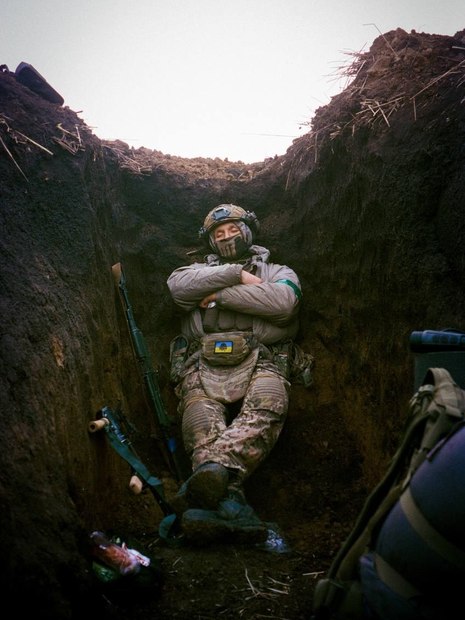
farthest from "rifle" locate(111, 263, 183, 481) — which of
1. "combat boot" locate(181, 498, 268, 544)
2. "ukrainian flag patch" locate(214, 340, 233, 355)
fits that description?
Answer: "combat boot" locate(181, 498, 268, 544)

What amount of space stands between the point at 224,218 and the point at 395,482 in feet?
10.8

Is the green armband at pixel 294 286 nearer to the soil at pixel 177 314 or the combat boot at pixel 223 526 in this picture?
the soil at pixel 177 314

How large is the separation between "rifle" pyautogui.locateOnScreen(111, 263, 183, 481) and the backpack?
7.18 feet

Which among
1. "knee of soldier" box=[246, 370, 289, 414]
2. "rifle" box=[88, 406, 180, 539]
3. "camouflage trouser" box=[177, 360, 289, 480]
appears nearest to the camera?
"rifle" box=[88, 406, 180, 539]

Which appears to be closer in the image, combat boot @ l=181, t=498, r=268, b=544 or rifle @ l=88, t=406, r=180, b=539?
combat boot @ l=181, t=498, r=268, b=544

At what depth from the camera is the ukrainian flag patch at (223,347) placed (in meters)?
3.95

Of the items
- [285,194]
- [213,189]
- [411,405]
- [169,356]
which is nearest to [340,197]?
[285,194]

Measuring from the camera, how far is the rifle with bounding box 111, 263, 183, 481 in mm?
3713

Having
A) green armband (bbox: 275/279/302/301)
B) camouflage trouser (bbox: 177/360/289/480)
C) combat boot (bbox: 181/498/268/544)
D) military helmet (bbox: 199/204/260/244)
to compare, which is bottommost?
combat boot (bbox: 181/498/268/544)

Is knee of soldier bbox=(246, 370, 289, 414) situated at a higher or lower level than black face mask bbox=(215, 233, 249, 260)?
lower

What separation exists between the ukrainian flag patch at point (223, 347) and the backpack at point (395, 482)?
2330 millimetres

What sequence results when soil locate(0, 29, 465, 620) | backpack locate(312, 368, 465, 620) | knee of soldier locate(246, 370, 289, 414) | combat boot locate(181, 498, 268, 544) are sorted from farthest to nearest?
knee of soldier locate(246, 370, 289, 414)
combat boot locate(181, 498, 268, 544)
soil locate(0, 29, 465, 620)
backpack locate(312, 368, 465, 620)

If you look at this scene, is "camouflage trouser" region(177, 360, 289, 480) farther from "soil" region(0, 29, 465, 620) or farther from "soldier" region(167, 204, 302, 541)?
"soil" region(0, 29, 465, 620)

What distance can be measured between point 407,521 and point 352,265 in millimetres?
2753
